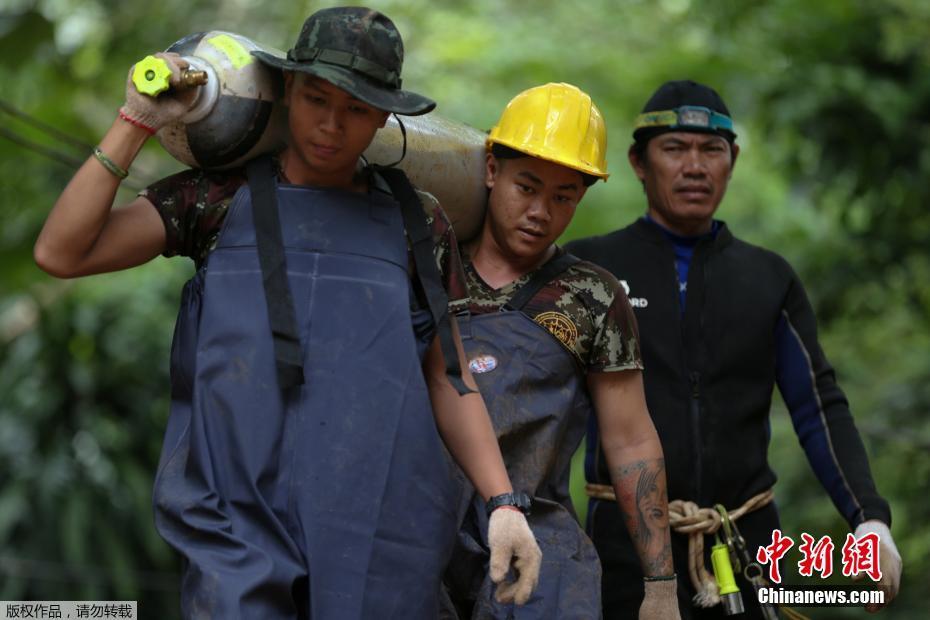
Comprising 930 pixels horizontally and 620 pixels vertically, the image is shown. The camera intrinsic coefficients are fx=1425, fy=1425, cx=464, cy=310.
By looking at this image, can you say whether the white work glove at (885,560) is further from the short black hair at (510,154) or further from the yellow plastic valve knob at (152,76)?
the yellow plastic valve knob at (152,76)

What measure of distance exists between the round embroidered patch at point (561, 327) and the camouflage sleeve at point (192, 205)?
960 millimetres

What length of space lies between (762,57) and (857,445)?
126 inches

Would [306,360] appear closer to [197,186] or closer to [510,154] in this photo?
[197,186]

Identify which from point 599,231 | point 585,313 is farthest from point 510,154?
point 599,231

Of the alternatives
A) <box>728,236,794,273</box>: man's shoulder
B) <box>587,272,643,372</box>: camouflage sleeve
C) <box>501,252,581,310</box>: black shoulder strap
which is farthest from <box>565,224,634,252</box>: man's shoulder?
<box>587,272,643,372</box>: camouflage sleeve

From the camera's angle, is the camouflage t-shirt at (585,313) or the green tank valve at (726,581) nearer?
the camouflage t-shirt at (585,313)

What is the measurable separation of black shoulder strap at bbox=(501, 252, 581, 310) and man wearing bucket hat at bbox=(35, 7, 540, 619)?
0.58 meters

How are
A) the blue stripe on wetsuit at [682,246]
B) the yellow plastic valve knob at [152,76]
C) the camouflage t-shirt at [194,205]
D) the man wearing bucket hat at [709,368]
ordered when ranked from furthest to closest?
the blue stripe on wetsuit at [682,246] → the man wearing bucket hat at [709,368] → the camouflage t-shirt at [194,205] → the yellow plastic valve knob at [152,76]

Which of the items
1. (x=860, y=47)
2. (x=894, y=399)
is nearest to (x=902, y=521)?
(x=894, y=399)

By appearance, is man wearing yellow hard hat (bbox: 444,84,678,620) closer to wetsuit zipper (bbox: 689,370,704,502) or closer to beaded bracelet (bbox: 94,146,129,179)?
wetsuit zipper (bbox: 689,370,704,502)

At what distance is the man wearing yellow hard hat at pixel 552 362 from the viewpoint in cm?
365

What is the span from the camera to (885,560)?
4.25 m

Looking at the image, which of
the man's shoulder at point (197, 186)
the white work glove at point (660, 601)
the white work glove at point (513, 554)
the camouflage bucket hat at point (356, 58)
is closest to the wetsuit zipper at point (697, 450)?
the white work glove at point (660, 601)

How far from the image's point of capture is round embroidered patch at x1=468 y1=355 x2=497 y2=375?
3.68 metres
